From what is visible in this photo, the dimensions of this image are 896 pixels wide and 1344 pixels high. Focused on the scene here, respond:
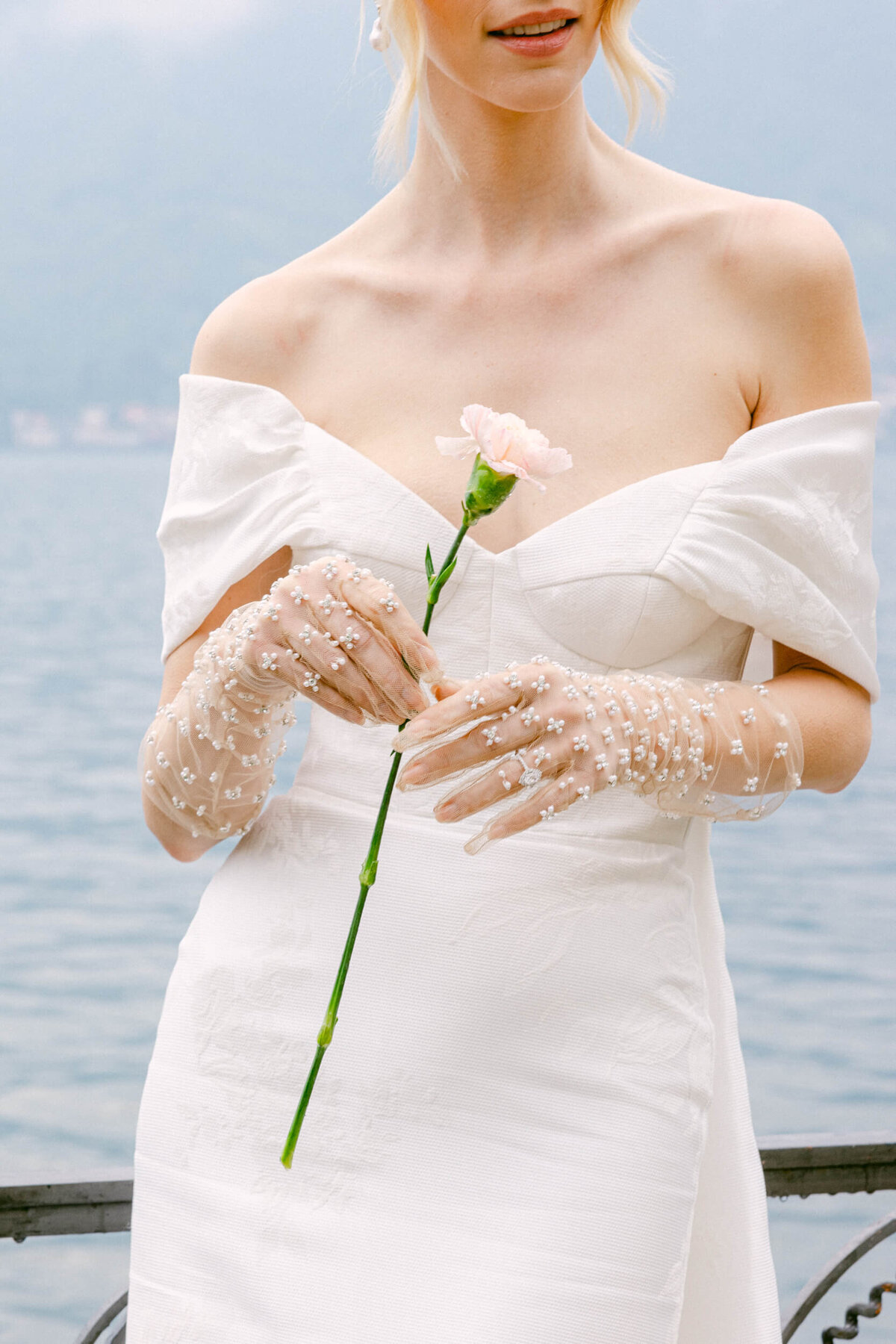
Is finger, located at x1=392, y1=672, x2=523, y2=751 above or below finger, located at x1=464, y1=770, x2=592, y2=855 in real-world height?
above

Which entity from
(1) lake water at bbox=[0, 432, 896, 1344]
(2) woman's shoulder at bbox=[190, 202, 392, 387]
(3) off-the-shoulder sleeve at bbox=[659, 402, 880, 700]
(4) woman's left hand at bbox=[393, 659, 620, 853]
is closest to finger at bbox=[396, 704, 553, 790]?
(4) woman's left hand at bbox=[393, 659, 620, 853]

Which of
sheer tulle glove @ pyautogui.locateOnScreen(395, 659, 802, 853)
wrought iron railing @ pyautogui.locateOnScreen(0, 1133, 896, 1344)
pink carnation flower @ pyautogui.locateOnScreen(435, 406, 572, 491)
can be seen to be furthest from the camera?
wrought iron railing @ pyautogui.locateOnScreen(0, 1133, 896, 1344)

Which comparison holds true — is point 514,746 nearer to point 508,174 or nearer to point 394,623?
point 394,623

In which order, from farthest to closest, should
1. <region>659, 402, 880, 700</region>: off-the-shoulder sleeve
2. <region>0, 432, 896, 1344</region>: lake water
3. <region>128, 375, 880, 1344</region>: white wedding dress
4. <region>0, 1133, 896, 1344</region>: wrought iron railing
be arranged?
<region>0, 432, 896, 1344</region>: lake water → <region>0, 1133, 896, 1344</region>: wrought iron railing → <region>659, 402, 880, 700</region>: off-the-shoulder sleeve → <region>128, 375, 880, 1344</region>: white wedding dress

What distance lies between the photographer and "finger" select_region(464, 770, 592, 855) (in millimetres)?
1036

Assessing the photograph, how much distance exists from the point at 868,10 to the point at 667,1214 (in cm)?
3610

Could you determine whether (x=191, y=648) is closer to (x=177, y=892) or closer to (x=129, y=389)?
(x=177, y=892)

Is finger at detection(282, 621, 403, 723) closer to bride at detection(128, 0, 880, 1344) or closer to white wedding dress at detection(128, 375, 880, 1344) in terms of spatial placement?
bride at detection(128, 0, 880, 1344)

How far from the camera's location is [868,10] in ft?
107

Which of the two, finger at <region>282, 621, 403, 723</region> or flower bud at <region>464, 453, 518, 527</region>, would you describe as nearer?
flower bud at <region>464, 453, 518, 527</region>

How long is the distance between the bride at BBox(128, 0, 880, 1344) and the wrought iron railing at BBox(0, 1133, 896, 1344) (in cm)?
24

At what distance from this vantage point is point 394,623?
1037mm

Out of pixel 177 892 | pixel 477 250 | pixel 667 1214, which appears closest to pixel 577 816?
pixel 667 1214

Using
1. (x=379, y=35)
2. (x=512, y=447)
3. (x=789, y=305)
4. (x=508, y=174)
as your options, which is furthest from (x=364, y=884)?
(x=379, y=35)
